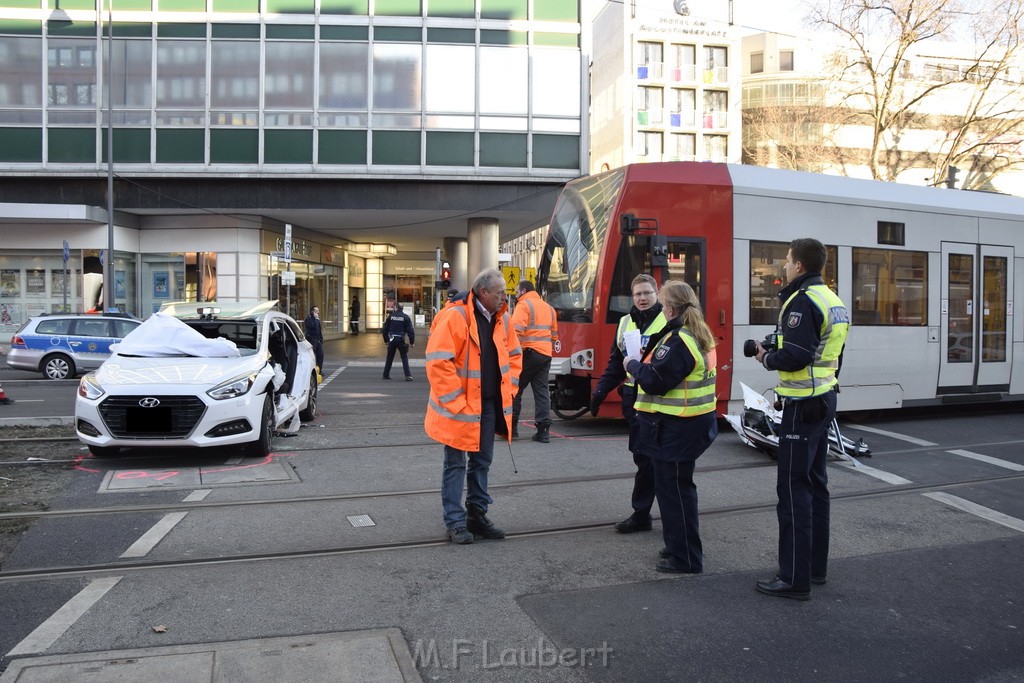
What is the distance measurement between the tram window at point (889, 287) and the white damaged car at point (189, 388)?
289 inches

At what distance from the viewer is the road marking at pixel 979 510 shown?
646 cm

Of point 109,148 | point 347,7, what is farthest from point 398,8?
point 109,148

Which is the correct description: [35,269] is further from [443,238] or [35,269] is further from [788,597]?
[788,597]

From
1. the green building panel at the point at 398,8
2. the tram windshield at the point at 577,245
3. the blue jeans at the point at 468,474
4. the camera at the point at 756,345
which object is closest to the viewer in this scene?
the camera at the point at 756,345

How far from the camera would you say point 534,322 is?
32.0 ft

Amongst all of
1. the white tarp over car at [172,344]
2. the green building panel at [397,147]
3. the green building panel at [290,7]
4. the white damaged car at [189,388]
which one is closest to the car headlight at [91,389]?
the white damaged car at [189,388]

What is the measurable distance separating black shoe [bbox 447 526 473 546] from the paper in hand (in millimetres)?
1642

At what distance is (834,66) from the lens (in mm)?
28016

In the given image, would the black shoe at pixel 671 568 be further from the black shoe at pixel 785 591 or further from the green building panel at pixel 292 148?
the green building panel at pixel 292 148

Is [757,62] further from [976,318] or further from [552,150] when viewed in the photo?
[976,318]

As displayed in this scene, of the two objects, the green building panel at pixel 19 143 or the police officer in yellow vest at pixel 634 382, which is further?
the green building panel at pixel 19 143

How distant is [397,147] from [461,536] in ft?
67.2

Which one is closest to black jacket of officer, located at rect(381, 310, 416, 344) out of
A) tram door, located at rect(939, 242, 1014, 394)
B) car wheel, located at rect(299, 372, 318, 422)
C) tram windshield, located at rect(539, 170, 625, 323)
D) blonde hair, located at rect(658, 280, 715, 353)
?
car wheel, located at rect(299, 372, 318, 422)

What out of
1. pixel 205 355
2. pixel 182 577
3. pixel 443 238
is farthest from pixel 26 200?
pixel 182 577
